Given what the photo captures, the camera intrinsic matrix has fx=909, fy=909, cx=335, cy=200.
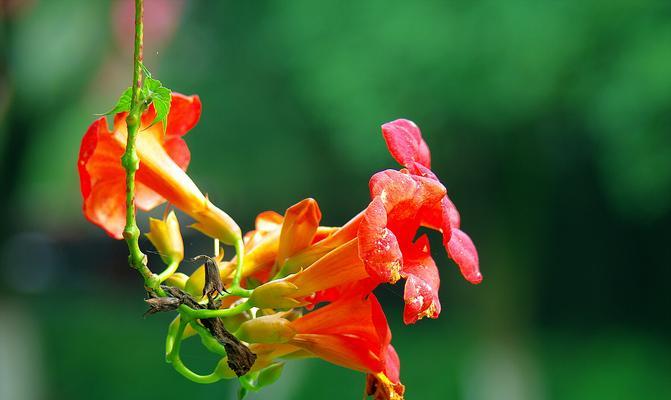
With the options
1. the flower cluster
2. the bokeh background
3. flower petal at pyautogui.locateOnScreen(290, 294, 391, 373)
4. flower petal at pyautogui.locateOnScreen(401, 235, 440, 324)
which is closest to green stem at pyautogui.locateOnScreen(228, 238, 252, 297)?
the flower cluster

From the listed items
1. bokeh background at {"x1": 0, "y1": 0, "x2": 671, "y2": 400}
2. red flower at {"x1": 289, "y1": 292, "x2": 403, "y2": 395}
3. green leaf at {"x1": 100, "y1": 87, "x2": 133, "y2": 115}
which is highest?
green leaf at {"x1": 100, "y1": 87, "x2": 133, "y2": 115}

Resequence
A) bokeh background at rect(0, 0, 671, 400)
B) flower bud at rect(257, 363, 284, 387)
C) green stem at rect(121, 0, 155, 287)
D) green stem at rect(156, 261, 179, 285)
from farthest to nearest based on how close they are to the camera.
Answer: bokeh background at rect(0, 0, 671, 400) < flower bud at rect(257, 363, 284, 387) < green stem at rect(156, 261, 179, 285) < green stem at rect(121, 0, 155, 287)

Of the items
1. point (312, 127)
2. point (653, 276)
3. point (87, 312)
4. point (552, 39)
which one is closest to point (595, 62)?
point (552, 39)

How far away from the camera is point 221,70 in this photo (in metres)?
11.0

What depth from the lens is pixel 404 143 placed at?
47.8 inches

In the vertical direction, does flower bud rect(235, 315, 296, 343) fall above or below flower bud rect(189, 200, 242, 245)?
below

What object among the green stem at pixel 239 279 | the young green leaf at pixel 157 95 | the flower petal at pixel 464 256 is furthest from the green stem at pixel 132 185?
the flower petal at pixel 464 256

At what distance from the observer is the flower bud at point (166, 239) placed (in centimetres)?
130

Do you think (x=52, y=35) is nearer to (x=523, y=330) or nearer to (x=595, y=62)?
(x=595, y=62)

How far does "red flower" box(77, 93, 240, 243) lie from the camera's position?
1309 millimetres

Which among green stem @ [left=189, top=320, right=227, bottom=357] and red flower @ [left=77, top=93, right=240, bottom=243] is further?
red flower @ [left=77, top=93, right=240, bottom=243]

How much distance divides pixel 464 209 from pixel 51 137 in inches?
214

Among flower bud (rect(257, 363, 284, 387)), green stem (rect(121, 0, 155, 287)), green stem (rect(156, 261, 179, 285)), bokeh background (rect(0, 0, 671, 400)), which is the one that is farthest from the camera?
bokeh background (rect(0, 0, 671, 400))

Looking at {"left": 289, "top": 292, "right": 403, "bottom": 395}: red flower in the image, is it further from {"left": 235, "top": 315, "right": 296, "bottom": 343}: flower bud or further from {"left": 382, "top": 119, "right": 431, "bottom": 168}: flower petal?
{"left": 382, "top": 119, "right": 431, "bottom": 168}: flower petal
